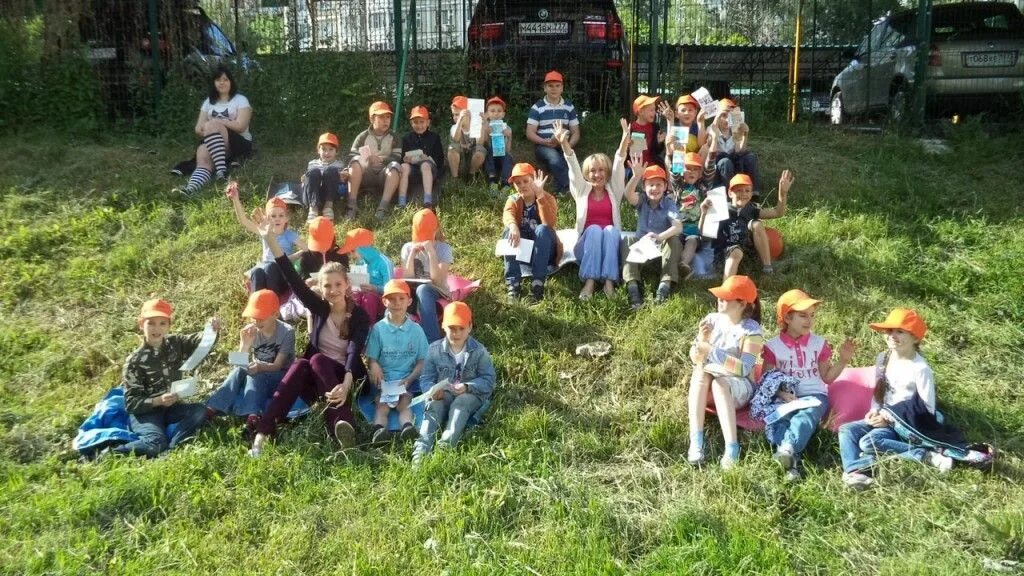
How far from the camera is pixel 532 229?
25.0 feet

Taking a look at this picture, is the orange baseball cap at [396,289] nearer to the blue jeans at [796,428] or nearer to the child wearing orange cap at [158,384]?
the child wearing orange cap at [158,384]

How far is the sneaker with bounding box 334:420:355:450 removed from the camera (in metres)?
5.72

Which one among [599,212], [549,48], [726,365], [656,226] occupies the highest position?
[549,48]

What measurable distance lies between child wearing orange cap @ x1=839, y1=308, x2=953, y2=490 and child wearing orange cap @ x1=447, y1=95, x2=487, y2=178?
4.59m

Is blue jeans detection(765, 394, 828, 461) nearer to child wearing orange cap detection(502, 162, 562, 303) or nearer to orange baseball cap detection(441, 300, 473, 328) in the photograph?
orange baseball cap detection(441, 300, 473, 328)

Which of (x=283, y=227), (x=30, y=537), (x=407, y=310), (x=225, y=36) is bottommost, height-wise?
(x=30, y=537)

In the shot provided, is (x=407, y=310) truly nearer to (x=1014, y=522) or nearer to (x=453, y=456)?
(x=453, y=456)

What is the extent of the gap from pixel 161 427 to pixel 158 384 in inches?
11.0

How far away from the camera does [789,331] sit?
5.93m

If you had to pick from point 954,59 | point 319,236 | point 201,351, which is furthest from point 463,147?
point 954,59

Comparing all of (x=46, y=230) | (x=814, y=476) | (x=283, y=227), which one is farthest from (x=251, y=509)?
(x=46, y=230)

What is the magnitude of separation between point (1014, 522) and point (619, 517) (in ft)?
6.30

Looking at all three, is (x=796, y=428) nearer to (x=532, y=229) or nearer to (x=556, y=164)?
(x=532, y=229)

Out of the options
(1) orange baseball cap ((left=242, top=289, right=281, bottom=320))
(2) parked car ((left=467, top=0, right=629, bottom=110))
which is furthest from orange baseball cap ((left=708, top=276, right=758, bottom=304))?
(2) parked car ((left=467, top=0, right=629, bottom=110))
